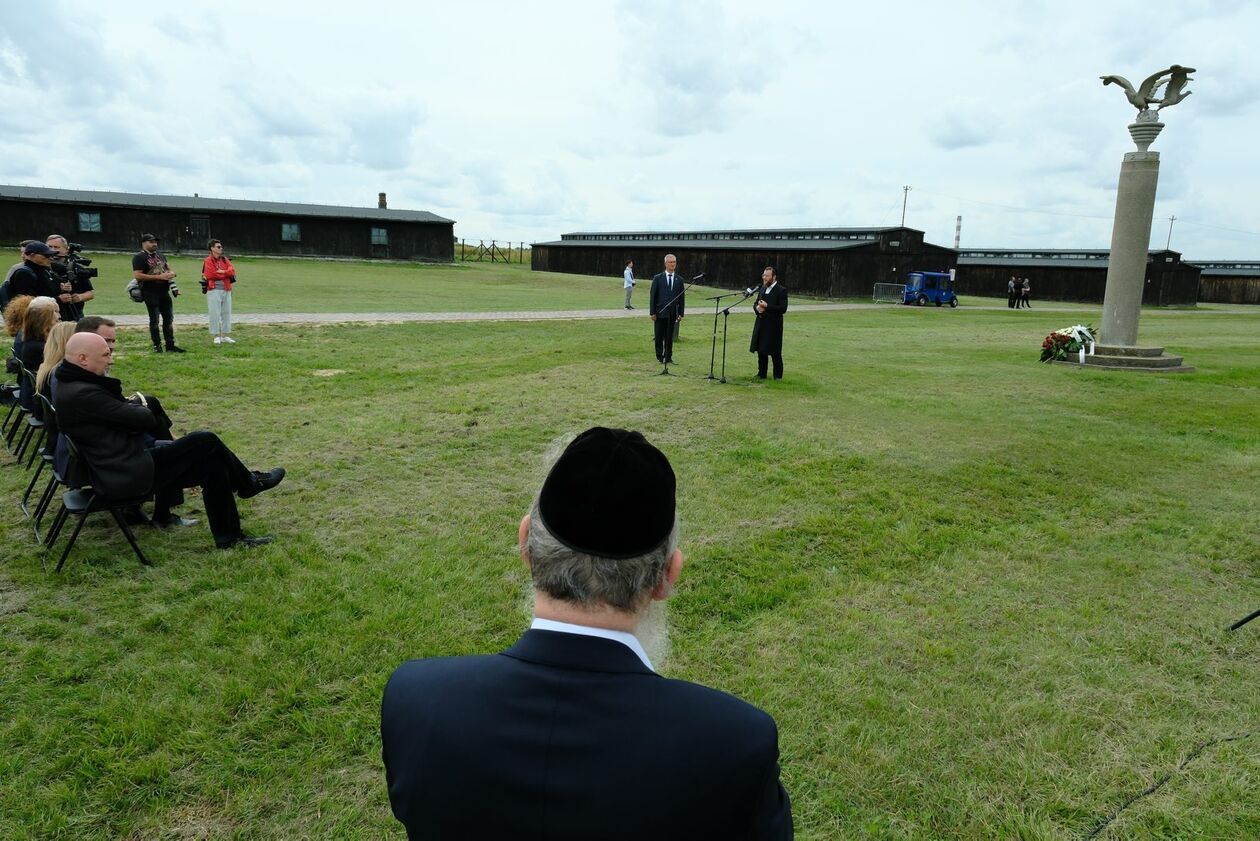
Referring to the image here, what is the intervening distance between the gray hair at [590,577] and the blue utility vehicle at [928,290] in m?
41.2

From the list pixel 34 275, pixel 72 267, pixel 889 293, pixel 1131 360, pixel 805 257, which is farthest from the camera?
pixel 805 257

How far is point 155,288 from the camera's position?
12.3 m

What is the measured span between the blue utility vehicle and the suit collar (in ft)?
135

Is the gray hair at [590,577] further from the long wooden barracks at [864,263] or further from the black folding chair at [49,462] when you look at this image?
the long wooden barracks at [864,263]

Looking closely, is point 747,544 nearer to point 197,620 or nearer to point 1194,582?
point 1194,582

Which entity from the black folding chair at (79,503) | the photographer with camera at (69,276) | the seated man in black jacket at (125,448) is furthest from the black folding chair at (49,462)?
the photographer with camera at (69,276)

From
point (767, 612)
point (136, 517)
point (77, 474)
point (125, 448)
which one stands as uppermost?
point (125, 448)

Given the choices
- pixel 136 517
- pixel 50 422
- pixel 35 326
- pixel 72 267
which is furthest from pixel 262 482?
pixel 72 267

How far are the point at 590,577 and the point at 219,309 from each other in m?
14.4

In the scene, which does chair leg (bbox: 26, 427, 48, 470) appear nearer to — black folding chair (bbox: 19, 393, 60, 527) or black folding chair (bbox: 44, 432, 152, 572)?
black folding chair (bbox: 19, 393, 60, 527)

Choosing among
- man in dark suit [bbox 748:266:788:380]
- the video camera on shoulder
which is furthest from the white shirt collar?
the video camera on shoulder

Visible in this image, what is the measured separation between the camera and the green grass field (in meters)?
3.15

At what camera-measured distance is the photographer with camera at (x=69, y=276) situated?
1002 cm

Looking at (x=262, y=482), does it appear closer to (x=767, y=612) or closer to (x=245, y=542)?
(x=245, y=542)
